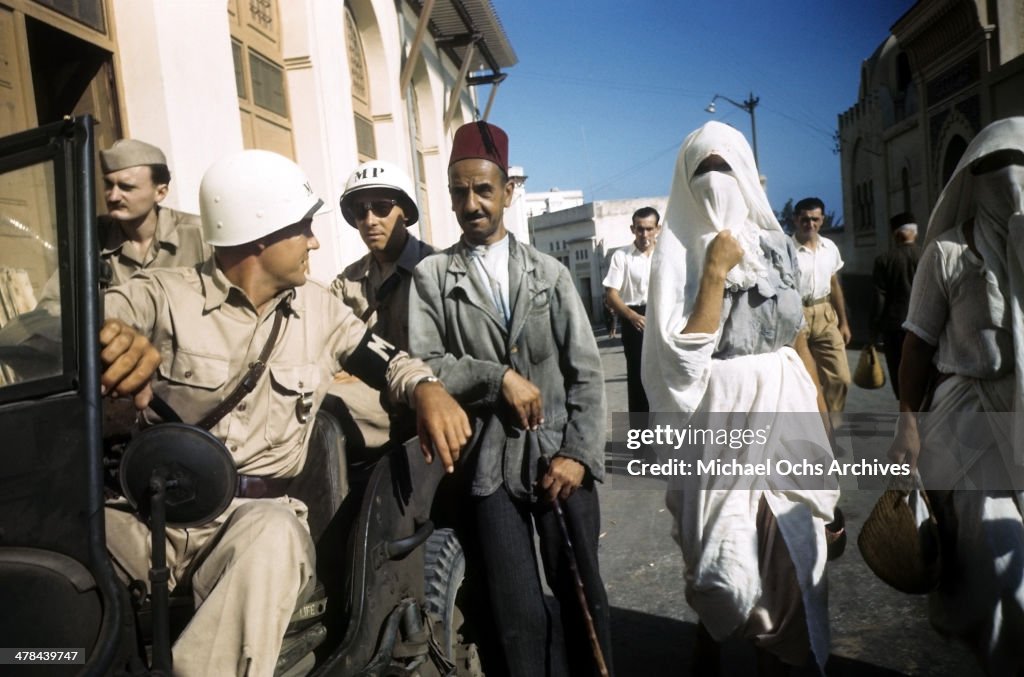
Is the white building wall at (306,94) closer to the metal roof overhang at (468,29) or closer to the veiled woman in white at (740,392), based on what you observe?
the metal roof overhang at (468,29)

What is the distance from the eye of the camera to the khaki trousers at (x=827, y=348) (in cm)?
583

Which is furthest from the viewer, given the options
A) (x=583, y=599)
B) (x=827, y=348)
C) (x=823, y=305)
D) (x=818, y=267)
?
(x=818, y=267)

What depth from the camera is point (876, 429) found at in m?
6.70

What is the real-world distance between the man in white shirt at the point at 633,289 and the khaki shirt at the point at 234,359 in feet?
15.7

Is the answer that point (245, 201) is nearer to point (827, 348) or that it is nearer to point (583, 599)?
point (583, 599)

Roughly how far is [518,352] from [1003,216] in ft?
5.61

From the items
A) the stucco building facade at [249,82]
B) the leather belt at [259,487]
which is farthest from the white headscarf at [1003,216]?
the stucco building facade at [249,82]

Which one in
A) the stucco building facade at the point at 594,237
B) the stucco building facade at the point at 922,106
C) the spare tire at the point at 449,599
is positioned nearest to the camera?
the spare tire at the point at 449,599

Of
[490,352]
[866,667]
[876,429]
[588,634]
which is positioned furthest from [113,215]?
[876,429]

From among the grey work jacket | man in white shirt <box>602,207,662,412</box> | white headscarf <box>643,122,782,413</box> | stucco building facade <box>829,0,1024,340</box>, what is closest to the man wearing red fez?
the grey work jacket

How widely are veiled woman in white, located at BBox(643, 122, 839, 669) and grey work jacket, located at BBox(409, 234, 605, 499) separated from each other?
0.40 m

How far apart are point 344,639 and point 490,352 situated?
999 mm

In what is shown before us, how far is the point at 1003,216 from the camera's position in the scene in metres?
2.58

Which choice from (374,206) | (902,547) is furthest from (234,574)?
(374,206)
